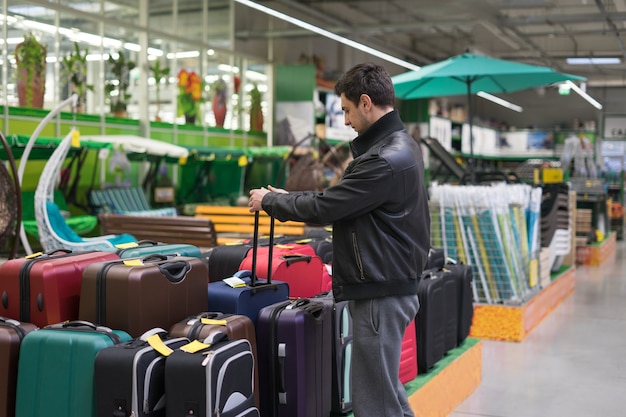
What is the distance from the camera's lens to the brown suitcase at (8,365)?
270cm

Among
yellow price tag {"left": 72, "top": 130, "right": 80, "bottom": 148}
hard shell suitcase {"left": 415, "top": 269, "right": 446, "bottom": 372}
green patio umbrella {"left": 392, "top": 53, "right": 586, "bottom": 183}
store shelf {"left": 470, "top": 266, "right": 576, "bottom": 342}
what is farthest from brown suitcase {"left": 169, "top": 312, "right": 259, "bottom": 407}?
green patio umbrella {"left": 392, "top": 53, "right": 586, "bottom": 183}

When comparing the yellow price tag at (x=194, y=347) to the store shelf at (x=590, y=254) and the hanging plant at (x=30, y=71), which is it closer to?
the hanging plant at (x=30, y=71)

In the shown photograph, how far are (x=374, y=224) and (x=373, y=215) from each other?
37mm

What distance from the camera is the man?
2764 mm

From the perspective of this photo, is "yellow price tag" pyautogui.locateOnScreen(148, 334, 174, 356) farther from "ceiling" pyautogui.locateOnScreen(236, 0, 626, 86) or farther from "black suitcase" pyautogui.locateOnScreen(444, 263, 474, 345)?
"ceiling" pyautogui.locateOnScreen(236, 0, 626, 86)

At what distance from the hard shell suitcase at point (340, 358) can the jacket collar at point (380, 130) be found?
80cm

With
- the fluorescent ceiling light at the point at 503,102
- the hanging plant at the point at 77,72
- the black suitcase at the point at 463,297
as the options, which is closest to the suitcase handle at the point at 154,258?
the black suitcase at the point at 463,297

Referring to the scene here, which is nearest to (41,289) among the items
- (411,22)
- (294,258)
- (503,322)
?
(294,258)

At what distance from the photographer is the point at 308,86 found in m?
15.8

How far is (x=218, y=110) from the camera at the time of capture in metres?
14.4

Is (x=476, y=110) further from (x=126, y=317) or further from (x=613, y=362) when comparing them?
(x=126, y=317)

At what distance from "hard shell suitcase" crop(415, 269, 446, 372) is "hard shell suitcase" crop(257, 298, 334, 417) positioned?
4.41ft

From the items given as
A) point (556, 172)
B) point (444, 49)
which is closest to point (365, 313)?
point (556, 172)

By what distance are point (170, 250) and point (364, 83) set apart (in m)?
1.80
